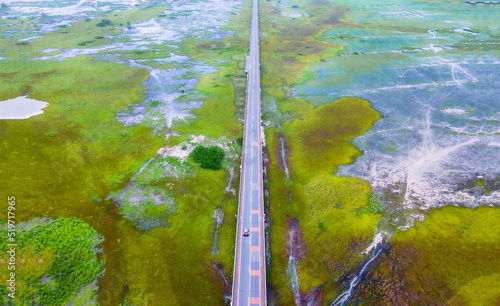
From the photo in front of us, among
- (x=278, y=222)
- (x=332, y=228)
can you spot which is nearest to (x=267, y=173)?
(x=278, y=222)

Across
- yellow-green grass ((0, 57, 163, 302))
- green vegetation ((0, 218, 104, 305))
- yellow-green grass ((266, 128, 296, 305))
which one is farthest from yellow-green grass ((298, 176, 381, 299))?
green vegetation ((0, 218, 104, 305))

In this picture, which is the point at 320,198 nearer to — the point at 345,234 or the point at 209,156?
the point at 345,234

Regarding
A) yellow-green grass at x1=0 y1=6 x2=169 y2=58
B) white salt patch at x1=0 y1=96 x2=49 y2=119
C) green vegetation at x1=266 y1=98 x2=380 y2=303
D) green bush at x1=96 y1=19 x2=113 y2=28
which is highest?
green bush at x1=96 y1=19 x2=113 y2=28

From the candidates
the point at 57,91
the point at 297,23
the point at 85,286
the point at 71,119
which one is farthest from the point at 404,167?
the point at 297,23

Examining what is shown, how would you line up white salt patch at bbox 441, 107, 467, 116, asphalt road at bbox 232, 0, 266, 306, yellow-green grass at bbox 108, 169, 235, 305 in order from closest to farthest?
asphalt road at bbox 232, 0, 266, 306 → yellow-green grass at bbox 108, 169, 235, 305 → white salt patch at bbox 441, 107, 467, 116

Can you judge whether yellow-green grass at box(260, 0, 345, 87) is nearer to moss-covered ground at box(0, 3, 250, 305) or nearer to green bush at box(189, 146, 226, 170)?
moss-covered ground at box(0, 3, 250, 305)

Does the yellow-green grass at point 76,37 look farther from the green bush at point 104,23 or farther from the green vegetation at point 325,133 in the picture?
the green vegetation at point 325,133
